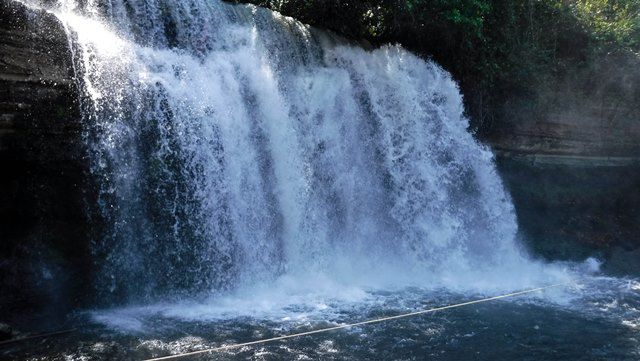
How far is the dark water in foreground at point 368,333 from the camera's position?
560 cm

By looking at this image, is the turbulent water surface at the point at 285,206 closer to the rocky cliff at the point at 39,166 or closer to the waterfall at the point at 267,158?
Answer: the waterfall at the point at 267,158

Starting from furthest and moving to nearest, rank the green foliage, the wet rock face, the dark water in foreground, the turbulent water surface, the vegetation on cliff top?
the green foliage → the vegetation on cliff top → the turbulent water surface → the wet rock face → the dark water in foreground

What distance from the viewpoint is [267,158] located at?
27.4ft

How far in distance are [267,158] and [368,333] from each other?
3195 millimetres

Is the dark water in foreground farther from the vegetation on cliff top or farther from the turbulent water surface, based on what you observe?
the vegetation on cliff top

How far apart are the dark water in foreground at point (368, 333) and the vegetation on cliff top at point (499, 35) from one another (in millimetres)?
5267

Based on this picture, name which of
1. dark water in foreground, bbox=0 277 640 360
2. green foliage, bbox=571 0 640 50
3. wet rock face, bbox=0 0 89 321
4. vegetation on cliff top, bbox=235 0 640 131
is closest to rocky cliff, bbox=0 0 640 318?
wet rock face, bbox=0 0 89 321

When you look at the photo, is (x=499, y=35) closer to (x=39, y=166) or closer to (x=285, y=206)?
(x=285, y=206)

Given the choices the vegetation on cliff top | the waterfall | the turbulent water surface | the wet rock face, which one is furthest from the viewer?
the vegetation on cliff top

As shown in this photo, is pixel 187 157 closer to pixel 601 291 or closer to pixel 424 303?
pixel 424 303

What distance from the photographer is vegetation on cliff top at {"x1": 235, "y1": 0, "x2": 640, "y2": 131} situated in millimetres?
10625

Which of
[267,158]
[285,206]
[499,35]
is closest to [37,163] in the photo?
[267,158]

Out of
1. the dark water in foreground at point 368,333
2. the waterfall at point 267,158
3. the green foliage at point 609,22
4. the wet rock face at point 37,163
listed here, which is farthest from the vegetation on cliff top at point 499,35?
the dark water in foreground at point 368,333

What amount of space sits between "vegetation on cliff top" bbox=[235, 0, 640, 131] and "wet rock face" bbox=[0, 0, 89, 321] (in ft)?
16.7
